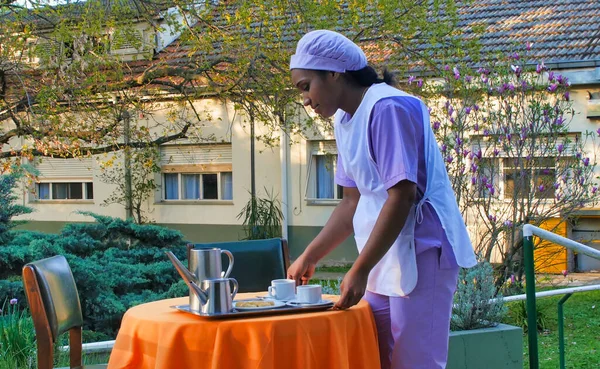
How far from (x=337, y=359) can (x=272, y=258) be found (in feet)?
5.15

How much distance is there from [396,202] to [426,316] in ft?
1.33

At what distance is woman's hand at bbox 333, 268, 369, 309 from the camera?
2.63 meters

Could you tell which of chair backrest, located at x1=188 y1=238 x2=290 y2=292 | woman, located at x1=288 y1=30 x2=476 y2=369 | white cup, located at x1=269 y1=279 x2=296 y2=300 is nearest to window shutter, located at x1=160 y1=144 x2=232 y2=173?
chair backrest, located at x1=188 y1=238 x2=290 y2=292

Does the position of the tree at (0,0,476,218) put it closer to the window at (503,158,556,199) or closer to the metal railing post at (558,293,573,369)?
the window at (503,158,556,199)

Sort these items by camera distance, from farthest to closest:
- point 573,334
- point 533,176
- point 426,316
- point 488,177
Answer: point 533,176
point 488,177
point 573,334
point 426,316

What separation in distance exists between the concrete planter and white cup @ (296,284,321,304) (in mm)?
2099

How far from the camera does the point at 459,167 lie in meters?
8.98

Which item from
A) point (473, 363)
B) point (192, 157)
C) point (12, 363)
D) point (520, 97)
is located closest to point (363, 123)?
point (473, 363)

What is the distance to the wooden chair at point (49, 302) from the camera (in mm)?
3393

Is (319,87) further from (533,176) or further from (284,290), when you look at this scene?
(533,176)

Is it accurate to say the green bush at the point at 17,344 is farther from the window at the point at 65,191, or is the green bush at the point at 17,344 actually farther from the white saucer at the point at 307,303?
the window at the point at 65,191

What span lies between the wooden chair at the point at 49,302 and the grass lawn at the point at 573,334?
3.89 meters

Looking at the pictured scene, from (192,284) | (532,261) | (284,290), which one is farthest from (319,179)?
(192,284)

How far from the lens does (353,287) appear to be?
105 inches
